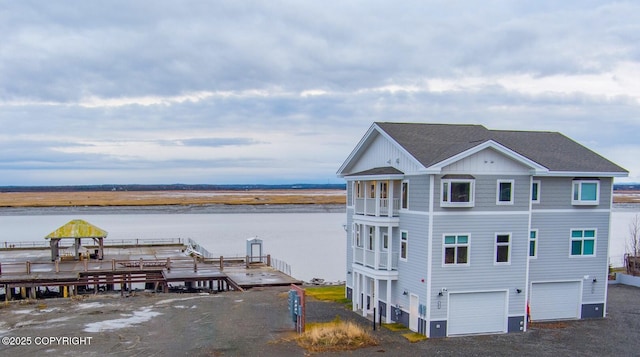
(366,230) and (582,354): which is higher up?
(366,230)

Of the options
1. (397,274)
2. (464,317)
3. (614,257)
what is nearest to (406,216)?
(397,274)

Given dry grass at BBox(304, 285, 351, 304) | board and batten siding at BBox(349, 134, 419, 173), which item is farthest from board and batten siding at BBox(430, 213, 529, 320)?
dry grass at BBox(304, 285, 351, 304)

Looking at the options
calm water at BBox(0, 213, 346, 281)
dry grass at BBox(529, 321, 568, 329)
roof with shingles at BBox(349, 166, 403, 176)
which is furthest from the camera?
calm water at BBox(0, 213, 346, 281)

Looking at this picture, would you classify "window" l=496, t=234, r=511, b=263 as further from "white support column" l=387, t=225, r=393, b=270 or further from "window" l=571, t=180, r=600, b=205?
"window" l=571, t=180, r=600, b=205

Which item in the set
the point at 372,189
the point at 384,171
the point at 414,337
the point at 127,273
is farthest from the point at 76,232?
the point at 414,337

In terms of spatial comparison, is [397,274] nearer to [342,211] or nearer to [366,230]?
[366,230]

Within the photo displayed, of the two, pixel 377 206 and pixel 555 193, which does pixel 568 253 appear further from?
pixel 377 206

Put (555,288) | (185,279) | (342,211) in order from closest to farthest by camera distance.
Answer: (555,288) → (185,279) → (342,211)

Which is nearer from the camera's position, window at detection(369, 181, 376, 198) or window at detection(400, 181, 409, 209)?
window at detection(400, 181, 409, 209)
